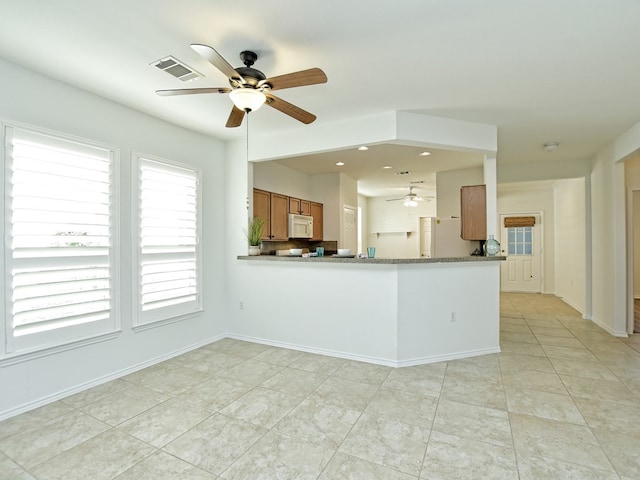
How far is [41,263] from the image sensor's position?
104 inches

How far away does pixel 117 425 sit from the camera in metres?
2.36

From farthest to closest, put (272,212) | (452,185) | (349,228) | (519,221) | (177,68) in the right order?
Answer: (519,221), (349,228), (452,185), (272,212), (177,68)

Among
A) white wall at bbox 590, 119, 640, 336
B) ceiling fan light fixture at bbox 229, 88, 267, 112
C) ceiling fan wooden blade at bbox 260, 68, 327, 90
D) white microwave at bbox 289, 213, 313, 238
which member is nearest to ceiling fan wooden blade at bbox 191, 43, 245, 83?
ceiling fan light fixture at bbox 229, 88, 267, 112

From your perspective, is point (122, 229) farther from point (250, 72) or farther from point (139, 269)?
point (250, 72)

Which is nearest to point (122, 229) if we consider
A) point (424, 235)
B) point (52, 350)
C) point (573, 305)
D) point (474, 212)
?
point (52, 350)

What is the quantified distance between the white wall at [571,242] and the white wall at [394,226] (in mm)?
2805

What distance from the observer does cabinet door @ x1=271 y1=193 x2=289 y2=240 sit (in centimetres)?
514

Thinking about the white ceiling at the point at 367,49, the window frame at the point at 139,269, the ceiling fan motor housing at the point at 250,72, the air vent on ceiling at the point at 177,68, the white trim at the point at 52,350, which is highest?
the white ceiling at the point at 367,49

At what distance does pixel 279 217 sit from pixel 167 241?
1962mm

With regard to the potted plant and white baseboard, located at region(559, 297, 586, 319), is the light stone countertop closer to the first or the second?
the potted plant

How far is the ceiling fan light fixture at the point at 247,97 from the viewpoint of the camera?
2.28 metres

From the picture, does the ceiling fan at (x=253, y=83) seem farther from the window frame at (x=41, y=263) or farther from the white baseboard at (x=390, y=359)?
the white baseboard at (x=390, y=359)

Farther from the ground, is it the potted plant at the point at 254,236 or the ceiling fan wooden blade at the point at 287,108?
the ceiling fan wooden blade at the point at 287,108

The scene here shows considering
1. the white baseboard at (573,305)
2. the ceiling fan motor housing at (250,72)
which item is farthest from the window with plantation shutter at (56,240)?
the white baseboard at (573,305)
